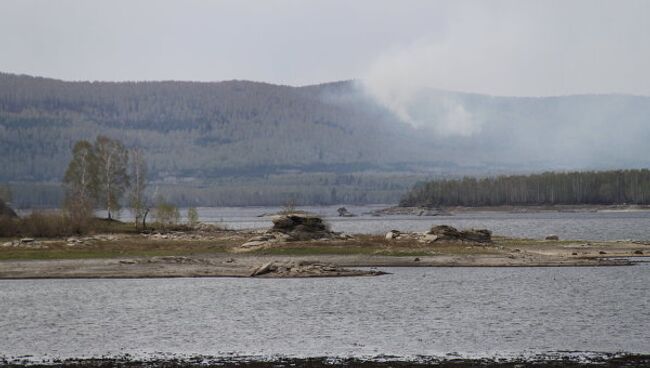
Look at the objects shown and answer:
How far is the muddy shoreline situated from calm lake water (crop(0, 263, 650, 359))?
155 cm

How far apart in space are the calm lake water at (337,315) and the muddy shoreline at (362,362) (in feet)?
5.10

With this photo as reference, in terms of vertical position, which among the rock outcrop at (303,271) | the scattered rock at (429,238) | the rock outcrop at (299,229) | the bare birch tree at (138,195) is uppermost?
the bare birch tree at (138,195)

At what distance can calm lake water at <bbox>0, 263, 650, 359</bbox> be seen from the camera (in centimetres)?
3503

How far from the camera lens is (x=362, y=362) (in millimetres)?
31125

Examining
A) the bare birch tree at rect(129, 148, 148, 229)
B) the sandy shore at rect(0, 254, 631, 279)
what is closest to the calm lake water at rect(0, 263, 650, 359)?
the sandy shore at rect(0, 254, 631, 279)

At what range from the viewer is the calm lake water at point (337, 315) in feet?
115

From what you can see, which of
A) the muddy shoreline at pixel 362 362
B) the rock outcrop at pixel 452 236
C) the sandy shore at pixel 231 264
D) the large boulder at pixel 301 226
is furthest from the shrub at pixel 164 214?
the muddy shoreline at pixel 362 362

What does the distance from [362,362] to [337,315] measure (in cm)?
1223

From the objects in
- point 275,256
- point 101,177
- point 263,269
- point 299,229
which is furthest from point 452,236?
point 101,177

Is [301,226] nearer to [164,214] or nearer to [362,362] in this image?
[164,214]

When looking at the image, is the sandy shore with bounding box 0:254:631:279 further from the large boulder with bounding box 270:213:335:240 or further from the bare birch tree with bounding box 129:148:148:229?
the bare birch tree with bounding box 129:148:148:229

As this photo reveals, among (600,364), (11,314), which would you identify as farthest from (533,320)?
(11,314)

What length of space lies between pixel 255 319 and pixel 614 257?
120 ft

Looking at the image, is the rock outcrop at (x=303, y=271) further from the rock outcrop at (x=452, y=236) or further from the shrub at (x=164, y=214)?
the shrub at (x=164, y=214)
